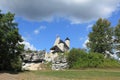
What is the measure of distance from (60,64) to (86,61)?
18.3 ft

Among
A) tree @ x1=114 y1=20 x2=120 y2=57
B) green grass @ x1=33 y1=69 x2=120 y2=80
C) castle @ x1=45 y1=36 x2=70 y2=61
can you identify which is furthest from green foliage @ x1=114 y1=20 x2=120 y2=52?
green grass @ x1=33 y1=69 x2=120 y2=80

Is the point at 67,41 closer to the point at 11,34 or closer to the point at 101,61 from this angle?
the point at 101,61

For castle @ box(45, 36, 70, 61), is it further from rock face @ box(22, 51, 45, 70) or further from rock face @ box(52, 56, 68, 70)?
rock face @ box(52, 56, 68, 70)

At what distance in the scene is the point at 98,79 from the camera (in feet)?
125

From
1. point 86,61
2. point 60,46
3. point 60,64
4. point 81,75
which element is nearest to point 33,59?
point 60,64

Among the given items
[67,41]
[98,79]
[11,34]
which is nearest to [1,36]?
[11,34]

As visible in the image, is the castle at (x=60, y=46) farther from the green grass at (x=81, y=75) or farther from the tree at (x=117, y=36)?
the green grass at (x=81, y=75)

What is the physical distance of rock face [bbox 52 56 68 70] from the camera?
60225 millimetres

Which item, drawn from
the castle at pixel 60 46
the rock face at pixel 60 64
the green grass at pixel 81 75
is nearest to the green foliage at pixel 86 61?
the rock face at pixel 60 64

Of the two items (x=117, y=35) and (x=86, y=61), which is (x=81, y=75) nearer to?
(x=86, y=61)

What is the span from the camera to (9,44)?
48.6m

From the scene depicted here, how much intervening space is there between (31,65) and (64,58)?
25.0 ft

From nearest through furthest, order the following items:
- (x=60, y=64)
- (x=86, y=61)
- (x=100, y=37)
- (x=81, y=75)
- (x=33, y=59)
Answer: (x=81, y=75) < (x=86, y=61) < (x=60, y=64) < (x=33, y=59) < (x=100, y=37)

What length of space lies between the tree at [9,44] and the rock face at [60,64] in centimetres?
1200
